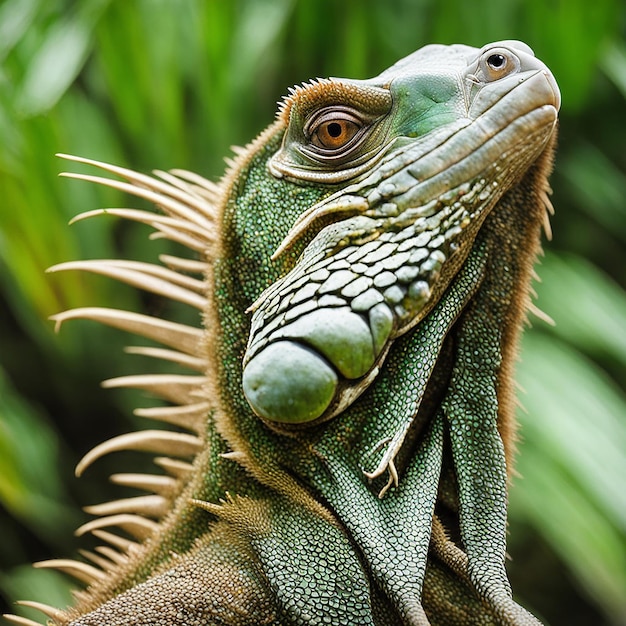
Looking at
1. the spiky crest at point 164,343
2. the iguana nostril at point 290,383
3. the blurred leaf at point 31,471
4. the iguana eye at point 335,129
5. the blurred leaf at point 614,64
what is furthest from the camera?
the blurred leaf at point 614,64

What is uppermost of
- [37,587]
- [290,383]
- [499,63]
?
[499,63]

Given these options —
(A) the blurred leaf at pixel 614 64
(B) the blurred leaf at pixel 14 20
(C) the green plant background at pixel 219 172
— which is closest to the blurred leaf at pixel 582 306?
(C) the green plant background at pixel 219 172

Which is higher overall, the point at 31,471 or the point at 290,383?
the point at 290,383

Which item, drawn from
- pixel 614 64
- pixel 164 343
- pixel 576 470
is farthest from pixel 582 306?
pixel 164 343

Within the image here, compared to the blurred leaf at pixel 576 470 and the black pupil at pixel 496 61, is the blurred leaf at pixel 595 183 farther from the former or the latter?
the black pupil at pixel 496 61

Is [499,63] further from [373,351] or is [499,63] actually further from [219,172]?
[219,172]

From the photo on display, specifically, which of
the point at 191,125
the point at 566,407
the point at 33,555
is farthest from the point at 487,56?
the point at 33,555

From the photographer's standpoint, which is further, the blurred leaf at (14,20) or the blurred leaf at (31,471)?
the blurred leaf at (14,20)

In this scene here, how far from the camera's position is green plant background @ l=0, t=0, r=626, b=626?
3180 millimetres

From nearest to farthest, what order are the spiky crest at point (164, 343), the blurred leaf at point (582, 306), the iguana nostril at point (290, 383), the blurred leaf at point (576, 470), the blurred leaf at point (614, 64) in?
the iguana nostril at point (290, 383), the spiky crest at point (164, 343), the blurred leaf at point (576, 470), the blurred leaf at point (582, 306), the blurred leaf at point (614, 64)

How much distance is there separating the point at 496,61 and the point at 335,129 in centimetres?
28

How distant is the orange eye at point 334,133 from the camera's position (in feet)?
4.22

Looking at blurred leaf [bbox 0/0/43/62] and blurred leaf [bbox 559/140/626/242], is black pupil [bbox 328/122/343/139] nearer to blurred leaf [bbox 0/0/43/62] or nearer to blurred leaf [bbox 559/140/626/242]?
blurred leaf [bbox 0/0/43/62]

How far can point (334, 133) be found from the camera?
1294 mm
